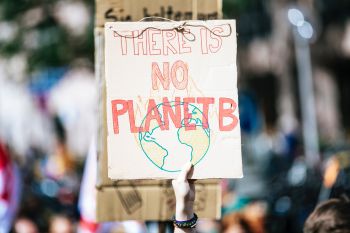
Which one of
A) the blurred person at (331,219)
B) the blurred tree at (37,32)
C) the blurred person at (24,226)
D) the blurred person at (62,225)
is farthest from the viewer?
the blurred tree at (37,32)

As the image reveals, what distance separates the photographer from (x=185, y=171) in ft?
13.1

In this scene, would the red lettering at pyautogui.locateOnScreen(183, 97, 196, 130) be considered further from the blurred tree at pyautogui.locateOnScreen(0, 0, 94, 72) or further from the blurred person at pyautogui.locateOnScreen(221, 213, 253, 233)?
the blurred tree at pyautogui.locateOnScreen(0, 0, 94, 72)

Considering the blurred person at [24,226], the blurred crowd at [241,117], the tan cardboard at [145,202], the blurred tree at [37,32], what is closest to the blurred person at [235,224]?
the blurred crowd at [241,117]

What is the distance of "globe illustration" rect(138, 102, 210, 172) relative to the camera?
4047mm

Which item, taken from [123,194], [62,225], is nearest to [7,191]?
[62,225]

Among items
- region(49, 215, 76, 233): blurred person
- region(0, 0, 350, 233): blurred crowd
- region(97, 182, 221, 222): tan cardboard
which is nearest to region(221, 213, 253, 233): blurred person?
region(0, 0, 350, 233): blurred crowd

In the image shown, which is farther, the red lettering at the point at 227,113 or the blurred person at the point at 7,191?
the blurred person at the point at 7,191

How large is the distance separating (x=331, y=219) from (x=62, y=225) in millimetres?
4000

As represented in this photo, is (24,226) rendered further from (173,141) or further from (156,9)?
(173,141)

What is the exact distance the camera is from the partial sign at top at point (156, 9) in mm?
4785

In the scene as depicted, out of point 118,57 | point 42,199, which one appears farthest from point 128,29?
point 42,199

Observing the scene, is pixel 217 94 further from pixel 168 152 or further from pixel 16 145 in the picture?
pixel 16 145

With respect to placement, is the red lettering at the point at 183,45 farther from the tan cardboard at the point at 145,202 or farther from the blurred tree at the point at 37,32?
the blurred tree at the point at 37,32

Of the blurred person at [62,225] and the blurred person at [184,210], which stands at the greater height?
Answer: the blurred person at [184,210]
